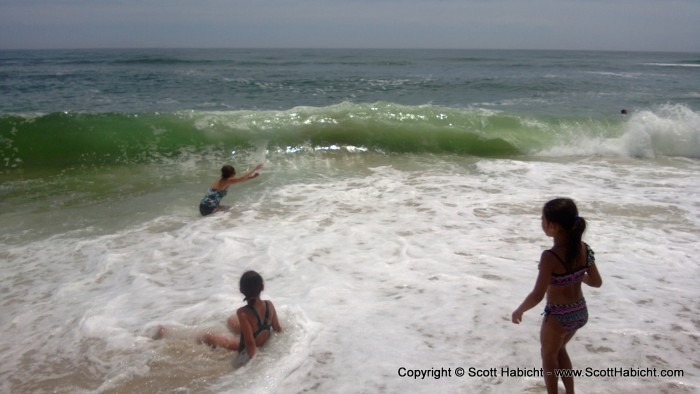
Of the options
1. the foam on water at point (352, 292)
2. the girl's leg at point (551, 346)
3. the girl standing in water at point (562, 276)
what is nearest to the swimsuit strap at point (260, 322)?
the foam on water at point (352, 292)

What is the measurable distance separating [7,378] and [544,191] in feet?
23.2

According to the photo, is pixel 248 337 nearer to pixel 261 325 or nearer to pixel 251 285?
pixel 261 325

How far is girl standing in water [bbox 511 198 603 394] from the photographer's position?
2.88m

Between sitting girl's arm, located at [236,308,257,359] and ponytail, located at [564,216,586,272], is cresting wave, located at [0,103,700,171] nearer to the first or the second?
sitting girl's arm, located at [236,308,257,359]

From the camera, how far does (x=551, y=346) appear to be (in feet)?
10.3

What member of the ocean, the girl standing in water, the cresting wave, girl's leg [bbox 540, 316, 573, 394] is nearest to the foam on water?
the ocean

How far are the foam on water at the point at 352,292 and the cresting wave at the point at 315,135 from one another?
14.9 feet

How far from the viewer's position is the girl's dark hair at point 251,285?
3.82m

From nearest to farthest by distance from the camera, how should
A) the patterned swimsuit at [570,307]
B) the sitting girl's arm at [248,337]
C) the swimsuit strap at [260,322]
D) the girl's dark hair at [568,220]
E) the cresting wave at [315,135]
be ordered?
1. the girl's dark hair at [568,220]
2. the patterned swimsuit at [570,307]
3. the sitting girl's arm at [248,337]
4. the swimsuit strap at [260,322]
5. the cresting wave at [315,135]

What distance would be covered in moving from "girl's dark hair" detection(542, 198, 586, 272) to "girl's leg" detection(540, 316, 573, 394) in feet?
1.44

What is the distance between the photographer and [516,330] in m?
4.09

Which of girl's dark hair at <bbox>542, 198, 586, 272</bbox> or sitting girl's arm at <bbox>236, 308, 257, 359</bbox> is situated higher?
girl's dark hair at <bbox>542, 198, 586, 272</bbox>

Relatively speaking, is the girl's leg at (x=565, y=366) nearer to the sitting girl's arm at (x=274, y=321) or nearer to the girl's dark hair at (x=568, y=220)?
the girl's dark hair at (x=568, y=220)

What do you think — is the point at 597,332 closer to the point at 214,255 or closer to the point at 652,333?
the point at 652,333
